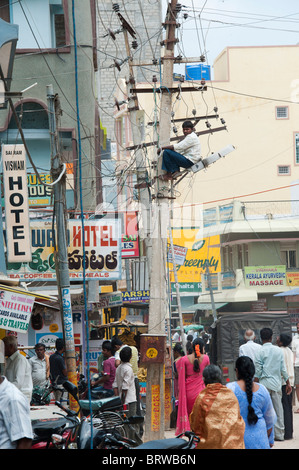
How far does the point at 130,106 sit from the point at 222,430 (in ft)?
45.7

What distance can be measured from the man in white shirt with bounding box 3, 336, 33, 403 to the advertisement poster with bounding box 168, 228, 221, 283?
40.1m

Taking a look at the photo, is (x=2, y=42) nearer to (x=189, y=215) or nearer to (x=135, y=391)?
(x=135, y=391)

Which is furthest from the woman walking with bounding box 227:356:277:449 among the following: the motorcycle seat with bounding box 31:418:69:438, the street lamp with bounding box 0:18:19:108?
the street lamp with bounding box 0:18:19:108

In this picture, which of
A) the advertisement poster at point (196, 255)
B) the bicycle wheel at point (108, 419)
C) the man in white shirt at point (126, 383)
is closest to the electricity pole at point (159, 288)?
the man in white shirt at point (126, 383)

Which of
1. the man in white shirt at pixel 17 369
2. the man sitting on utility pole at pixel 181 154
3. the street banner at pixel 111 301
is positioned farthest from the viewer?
the street banner at pixel 111 301

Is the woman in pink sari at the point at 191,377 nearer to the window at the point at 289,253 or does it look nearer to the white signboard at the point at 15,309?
the white signboard at the point at 15,309

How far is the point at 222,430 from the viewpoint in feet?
23.6

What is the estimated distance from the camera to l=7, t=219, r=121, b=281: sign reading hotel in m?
17.2

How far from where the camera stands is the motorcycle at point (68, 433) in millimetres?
7760

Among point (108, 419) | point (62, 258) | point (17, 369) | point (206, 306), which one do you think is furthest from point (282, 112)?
point (108, 419)

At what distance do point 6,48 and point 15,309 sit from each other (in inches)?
146

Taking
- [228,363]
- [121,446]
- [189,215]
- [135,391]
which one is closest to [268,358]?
[135,391]

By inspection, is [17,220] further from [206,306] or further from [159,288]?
[206,306]

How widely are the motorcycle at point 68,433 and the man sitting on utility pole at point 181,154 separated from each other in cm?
637
